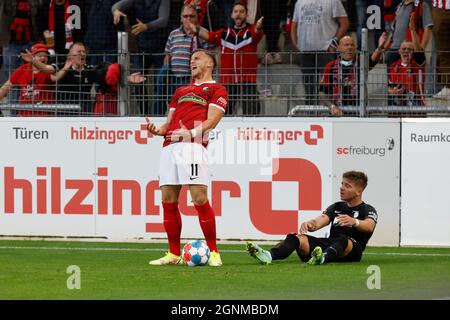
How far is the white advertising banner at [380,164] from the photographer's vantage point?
1675 centimetres

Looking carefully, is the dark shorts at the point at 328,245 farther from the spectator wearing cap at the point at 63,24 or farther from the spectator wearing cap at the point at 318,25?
the spectator wearing cap at the point at 63,24

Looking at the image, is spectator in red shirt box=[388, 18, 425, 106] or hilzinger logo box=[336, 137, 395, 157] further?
spectator in red shirt box=[388, 18, 425, 106]

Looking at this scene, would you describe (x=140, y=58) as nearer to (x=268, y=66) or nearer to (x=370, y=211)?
(x=268, y=66)

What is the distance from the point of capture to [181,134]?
13031 mm

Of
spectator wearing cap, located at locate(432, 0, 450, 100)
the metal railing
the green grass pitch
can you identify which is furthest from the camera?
the metal railing

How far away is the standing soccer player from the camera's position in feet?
43.2

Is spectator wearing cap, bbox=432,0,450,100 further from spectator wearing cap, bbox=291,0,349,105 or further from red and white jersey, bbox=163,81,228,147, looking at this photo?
red and white jersey, bbox=163,81,228,147

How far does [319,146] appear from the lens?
16.9 meters

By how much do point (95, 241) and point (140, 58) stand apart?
278 centimetres

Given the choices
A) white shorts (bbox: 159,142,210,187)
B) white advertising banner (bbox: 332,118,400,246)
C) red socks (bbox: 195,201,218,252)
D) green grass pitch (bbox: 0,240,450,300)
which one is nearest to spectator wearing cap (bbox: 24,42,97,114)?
green grass pitch (bbox: 0,240,450,300)

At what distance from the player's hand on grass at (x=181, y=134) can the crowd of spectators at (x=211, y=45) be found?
423cm

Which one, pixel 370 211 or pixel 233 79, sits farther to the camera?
pixel 233 79
